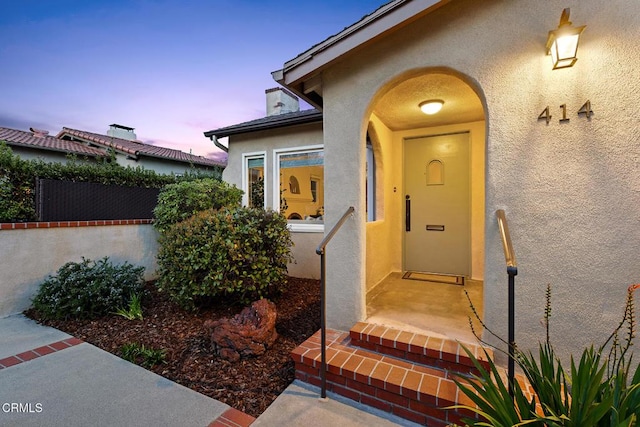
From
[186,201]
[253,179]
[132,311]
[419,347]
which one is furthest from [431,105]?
[132,311]

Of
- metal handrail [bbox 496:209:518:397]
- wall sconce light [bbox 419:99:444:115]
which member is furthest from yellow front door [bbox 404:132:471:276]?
metal handrail [bbox 496:209:518:397]

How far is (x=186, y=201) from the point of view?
20.0 feet

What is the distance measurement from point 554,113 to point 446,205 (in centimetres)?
286

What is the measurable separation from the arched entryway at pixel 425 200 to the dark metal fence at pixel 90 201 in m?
5.43

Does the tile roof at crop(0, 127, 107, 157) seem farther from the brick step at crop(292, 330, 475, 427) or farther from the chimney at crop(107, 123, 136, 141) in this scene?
the brick step at crop(292, 330, 475, 427)

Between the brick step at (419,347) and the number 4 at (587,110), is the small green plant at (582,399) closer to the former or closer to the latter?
the brick step at (419,347)

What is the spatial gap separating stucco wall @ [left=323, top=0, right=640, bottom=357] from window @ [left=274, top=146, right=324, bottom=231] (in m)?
3.82

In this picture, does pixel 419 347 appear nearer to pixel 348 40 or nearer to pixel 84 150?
pixel 348 40

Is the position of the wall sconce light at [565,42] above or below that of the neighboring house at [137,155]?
below

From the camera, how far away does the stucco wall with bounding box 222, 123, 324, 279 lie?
645cm

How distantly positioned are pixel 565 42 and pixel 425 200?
331cm

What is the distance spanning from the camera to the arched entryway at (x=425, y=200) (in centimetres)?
429

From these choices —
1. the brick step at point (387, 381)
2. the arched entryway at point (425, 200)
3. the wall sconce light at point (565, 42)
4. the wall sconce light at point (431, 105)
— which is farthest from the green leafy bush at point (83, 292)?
the wall sconce light at point (565, 42)

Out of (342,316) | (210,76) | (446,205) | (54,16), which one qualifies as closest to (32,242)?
(342,316)
